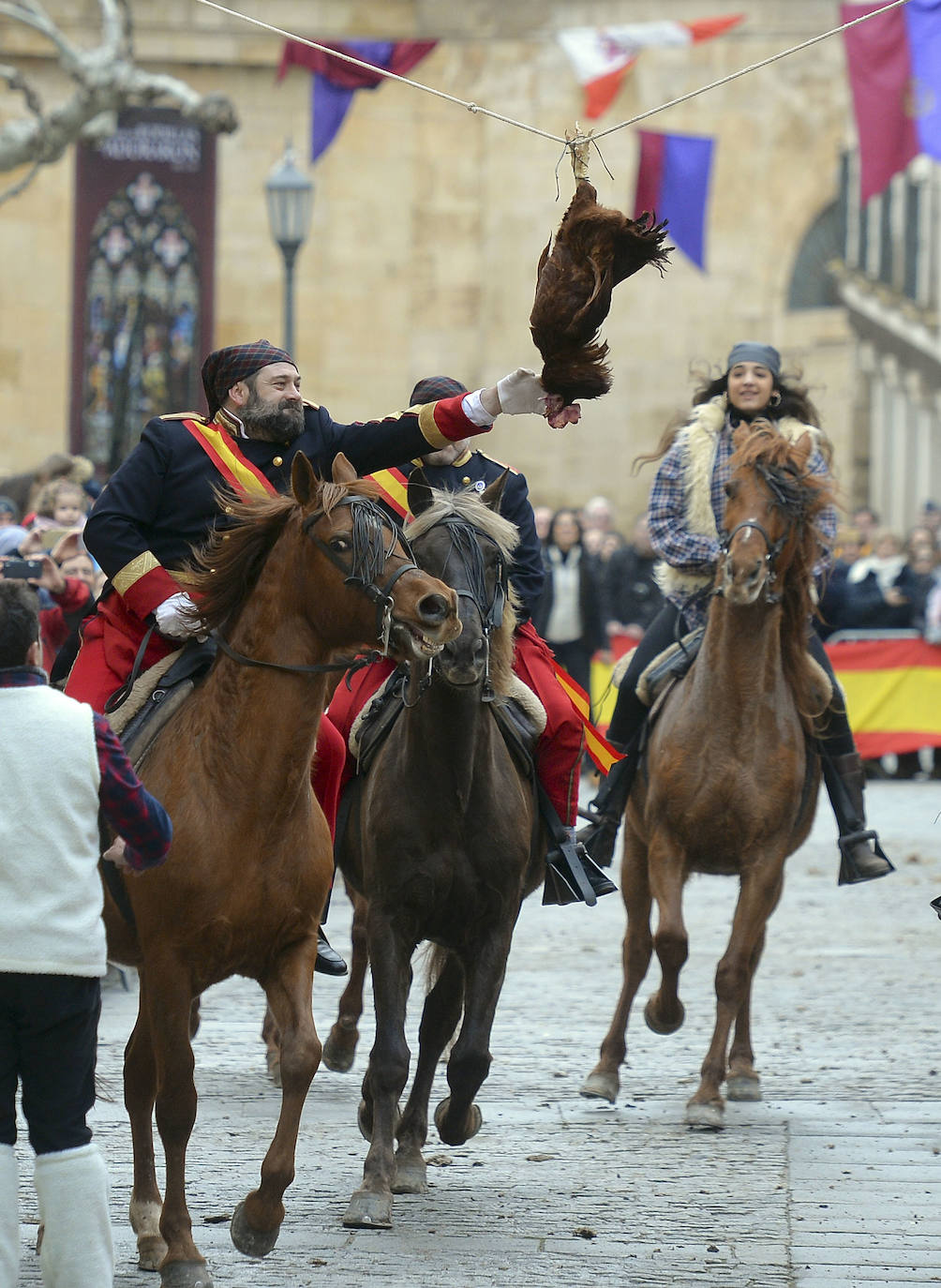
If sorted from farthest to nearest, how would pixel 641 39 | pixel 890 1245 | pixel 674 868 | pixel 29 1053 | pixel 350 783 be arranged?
pixel 641 39
pixel 674 868
pixel 350 783
pixel 890 1245
pixel 29 1053

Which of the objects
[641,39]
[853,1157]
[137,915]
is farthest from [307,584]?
[641,39]

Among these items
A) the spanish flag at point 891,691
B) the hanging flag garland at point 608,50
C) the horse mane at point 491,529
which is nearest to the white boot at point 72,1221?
the horse mane at point 491,529

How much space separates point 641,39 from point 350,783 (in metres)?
21.9

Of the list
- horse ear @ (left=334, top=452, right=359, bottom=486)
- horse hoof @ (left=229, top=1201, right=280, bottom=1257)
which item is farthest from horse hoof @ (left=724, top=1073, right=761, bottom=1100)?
horse ear @ (left=334, top=452, right=359, bottom=486)

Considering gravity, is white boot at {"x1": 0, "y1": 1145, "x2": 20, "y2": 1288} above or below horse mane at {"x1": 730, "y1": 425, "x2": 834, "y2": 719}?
below

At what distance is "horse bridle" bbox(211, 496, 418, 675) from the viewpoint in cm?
572

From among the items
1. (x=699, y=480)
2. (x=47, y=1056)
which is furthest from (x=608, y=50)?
(x=47, y=1056)

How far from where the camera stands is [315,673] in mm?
5930

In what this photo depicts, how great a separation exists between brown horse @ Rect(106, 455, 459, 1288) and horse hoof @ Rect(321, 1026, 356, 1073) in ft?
8.94

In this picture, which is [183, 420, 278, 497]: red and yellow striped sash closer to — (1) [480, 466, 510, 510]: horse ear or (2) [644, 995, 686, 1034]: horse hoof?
(1) [480, 466, 510, 510]: horse ear

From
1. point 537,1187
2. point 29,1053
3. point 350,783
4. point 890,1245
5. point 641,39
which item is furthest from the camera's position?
point 641,39

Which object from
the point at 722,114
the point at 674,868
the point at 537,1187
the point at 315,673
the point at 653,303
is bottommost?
the point at 537,1187

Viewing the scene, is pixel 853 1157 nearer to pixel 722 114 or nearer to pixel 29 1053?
pixel 29 1053

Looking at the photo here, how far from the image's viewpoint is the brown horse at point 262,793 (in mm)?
5762
